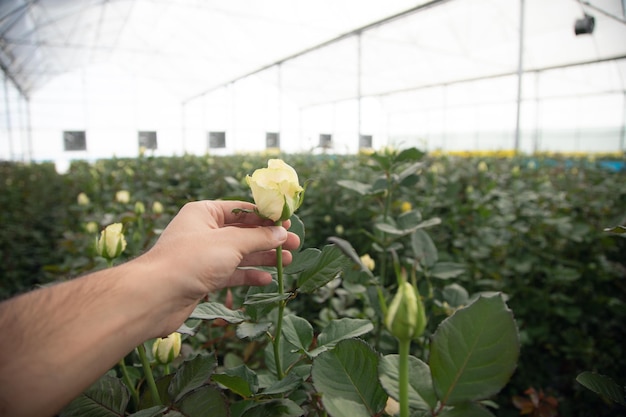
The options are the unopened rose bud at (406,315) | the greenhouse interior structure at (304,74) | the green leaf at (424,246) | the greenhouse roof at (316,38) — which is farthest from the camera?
the greenhouse interior structure at (304,74)

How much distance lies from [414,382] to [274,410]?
0.19m

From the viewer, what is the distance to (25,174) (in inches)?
205

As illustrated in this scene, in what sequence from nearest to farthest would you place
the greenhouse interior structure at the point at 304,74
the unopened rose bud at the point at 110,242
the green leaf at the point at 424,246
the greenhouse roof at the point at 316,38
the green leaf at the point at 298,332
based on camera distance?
the green leaf at the point at 298,332
the unopened rose bud at the point at 110,242
the green leaf at the point at 424,246
the greenhouse roof at the point at 316,38
the greenhouse interior structure at the point at 304,74

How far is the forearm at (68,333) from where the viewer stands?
386 millimetres

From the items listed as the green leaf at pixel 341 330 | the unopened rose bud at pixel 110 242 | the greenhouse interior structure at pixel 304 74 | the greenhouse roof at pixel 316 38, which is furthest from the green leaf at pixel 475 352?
the greenhouse roof at pixel 316 38

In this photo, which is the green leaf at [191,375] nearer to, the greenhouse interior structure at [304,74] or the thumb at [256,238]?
the thumb at [256,238]

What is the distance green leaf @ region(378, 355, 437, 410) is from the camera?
408 mm

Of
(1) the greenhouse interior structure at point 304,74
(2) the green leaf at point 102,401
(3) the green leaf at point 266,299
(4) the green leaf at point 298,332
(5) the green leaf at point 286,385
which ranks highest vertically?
(1) the greenhouse interior structure at point 304,74

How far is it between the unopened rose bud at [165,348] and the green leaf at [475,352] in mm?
423

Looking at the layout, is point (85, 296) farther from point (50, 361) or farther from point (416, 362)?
point (416, 362)

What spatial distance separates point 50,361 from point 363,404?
31cm

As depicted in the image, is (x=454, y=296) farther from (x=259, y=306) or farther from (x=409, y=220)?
(x=259, y=306)

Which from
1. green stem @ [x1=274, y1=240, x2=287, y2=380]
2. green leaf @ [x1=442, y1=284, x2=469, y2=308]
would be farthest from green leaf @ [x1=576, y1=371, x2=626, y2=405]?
green leaf @ [x1=442, y1=284, x2=469, y2=308]

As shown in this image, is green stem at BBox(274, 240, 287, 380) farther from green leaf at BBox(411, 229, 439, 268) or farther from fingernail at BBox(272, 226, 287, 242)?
green leaf at BBox(411, 229, 439, 268)
